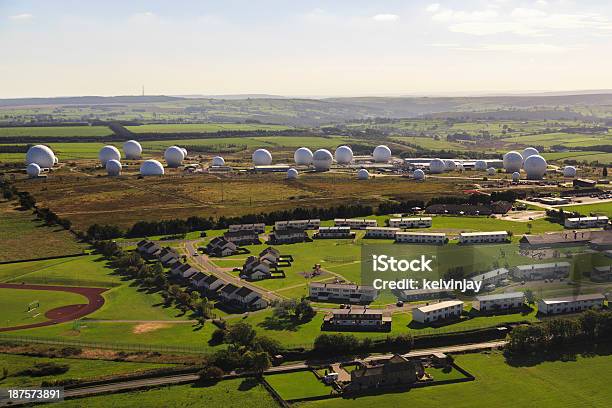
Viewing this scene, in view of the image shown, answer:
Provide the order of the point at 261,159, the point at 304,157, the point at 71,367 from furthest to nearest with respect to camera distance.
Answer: the point at 304,157, the point at 261,159, the point at 71,367

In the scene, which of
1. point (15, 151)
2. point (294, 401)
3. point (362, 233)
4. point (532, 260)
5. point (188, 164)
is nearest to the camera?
point (294, 401)

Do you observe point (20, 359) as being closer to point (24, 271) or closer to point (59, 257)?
point (24, 271)

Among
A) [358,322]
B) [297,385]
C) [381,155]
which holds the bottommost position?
[297,385]

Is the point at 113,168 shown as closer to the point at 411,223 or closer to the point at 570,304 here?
the point at 411,223

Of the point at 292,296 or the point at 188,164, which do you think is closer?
the point at 292,296

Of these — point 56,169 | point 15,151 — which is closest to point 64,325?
point 56,169

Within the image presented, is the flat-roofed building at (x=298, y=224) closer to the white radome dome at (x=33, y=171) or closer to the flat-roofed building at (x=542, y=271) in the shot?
the flat-roofed building at (x=542, y=271)

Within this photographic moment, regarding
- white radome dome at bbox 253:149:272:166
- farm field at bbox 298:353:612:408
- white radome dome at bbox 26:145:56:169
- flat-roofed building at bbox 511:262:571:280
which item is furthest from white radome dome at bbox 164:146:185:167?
farm field at bbox 298:353:612:408

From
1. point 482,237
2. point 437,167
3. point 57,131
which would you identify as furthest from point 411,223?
point 57,131

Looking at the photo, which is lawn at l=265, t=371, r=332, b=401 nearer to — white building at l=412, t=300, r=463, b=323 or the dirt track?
white building at l=412, t=300, r=463, b=323
